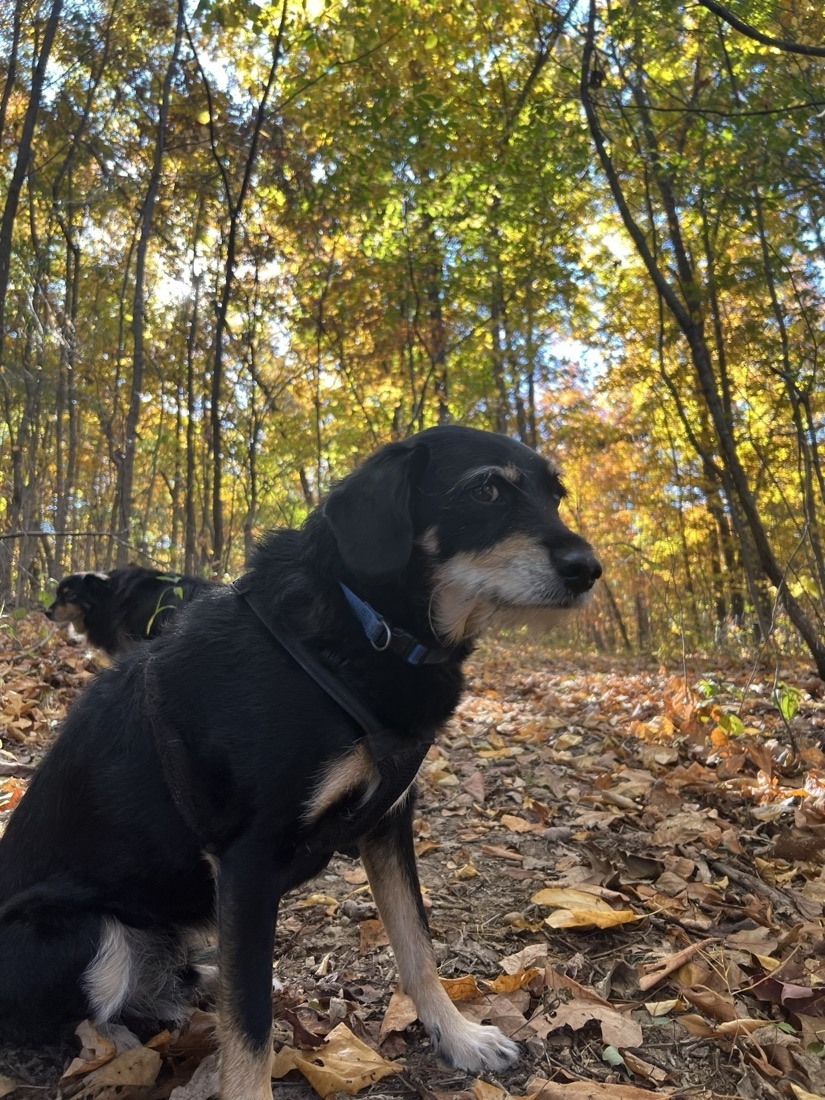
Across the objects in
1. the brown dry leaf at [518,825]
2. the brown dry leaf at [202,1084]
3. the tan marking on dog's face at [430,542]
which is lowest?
the brown dry leaf at [202,1084]

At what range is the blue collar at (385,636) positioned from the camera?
7.65 feet

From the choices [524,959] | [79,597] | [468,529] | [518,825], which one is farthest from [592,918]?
[79,597]

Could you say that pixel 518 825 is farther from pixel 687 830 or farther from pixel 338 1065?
pixel 338 1065

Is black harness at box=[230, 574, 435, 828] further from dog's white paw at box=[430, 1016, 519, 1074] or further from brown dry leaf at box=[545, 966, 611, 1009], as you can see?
brown dry leaf at box=[545, 966, 611, 1009]

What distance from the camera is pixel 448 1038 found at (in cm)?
245

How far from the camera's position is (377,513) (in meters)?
2.44

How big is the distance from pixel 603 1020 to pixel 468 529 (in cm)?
170

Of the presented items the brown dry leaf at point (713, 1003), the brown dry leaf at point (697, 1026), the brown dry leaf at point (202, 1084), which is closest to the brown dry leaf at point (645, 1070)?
the brown dry leaf at point (697, 1026)

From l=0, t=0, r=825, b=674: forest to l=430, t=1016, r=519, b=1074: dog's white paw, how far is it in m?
3.52

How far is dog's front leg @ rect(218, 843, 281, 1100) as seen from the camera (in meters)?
2.02

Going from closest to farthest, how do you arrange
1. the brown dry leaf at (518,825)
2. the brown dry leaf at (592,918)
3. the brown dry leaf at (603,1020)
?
1. the brown dry leaf at (603,1020)
2. the brown dry leaf at (592,918)
3. the brown dry leaf at (518,825)

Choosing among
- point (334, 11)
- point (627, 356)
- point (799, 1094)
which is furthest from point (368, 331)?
point (799, 1094)

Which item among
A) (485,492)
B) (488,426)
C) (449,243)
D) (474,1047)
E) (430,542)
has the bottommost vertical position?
(474,1047)

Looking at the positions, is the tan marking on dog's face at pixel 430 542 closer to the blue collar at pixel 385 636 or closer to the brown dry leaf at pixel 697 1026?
the blue collar at pixel 385 636
